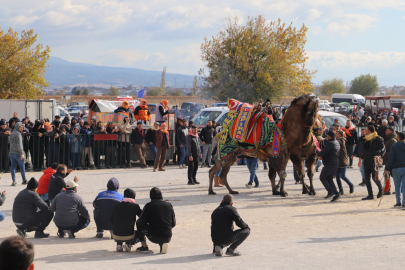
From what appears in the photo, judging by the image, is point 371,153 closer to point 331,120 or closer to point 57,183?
point 57,183

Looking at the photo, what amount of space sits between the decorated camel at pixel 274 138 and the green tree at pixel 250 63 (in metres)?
23.3

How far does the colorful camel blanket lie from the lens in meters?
13.9

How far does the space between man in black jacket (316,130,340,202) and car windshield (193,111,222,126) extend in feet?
36.7

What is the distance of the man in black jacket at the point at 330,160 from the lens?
43.2 feet

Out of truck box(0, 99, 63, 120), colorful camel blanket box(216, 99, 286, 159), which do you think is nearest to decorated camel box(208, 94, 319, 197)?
colorful camel blanket box(216, 99, 286, 159)

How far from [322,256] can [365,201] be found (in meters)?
5.94

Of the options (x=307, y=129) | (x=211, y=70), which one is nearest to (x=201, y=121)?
(x=307, y=129)

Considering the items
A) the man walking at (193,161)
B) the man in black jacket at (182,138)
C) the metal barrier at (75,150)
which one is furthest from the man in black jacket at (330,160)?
the metal barrier at (75,150)

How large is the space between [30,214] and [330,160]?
24.5 ft

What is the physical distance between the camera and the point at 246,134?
14016 millimetres

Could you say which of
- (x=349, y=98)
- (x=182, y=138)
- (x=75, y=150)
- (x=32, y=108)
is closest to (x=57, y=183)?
(x=75, y=150)

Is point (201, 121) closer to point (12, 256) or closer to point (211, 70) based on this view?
point (211, 70)

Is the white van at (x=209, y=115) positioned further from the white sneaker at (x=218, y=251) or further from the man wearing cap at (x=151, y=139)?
the white sneaker at (x=218, y=251)

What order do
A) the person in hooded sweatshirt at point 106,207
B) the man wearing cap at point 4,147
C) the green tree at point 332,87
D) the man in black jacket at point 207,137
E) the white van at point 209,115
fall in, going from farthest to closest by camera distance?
the green tree at point 332,87 < the white van at point 209,115 < the man in black jacket at point 207,137 < the man wearing cap at point 4,147 < the person in hooded sweatshirt at point 106,207
